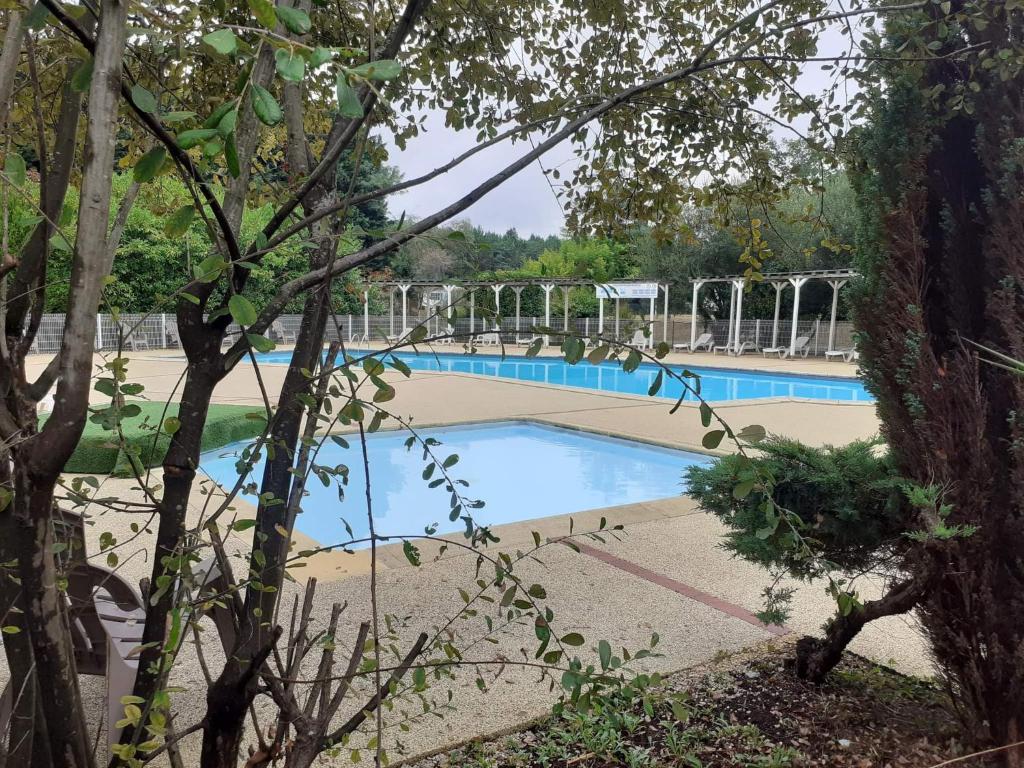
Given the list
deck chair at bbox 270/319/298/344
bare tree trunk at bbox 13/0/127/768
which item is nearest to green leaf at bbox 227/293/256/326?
bare tree trunk at bbox 13/0/127/768

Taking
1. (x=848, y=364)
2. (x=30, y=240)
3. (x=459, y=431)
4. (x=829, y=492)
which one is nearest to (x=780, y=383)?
(x=848, y=364)

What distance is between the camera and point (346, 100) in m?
0.69

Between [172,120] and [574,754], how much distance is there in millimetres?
2263

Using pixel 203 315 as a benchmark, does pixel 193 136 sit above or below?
above

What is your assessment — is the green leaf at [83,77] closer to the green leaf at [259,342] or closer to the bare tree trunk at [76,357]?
the bare tree trunk at [76,357]

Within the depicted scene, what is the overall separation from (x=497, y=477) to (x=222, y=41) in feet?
28.0

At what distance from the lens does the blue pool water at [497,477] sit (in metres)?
7.61

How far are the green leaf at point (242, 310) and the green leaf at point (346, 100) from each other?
27 cm

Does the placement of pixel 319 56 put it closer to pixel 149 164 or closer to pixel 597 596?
pixel 149 164

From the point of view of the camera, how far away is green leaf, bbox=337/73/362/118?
→ 0.68 m

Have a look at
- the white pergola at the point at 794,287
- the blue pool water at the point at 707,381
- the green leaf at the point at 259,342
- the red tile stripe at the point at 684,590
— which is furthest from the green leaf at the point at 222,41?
the white pergola at the point at 794,287

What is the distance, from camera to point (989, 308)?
6.88ft

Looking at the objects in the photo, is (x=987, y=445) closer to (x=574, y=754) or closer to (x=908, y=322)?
(x=908, y=322)

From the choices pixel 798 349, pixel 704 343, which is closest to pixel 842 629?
pixel 798 349
